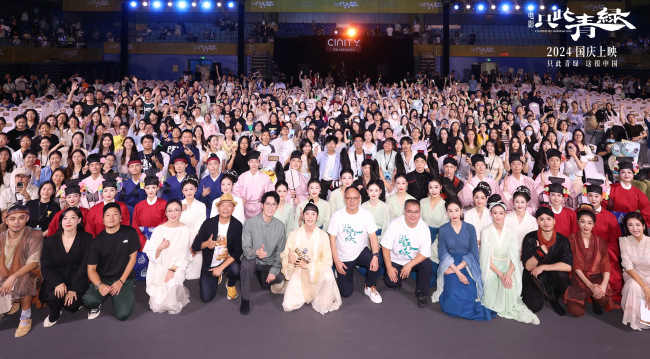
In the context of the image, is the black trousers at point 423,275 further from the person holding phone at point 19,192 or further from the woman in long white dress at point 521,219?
the person holding phone at point 19,192

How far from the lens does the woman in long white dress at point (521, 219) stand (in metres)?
4.84

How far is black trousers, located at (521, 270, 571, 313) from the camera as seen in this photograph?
443cm

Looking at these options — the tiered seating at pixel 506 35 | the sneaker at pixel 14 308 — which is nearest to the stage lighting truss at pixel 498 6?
the tiered seating at pixel 506 35

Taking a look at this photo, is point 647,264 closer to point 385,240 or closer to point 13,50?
point 385,240

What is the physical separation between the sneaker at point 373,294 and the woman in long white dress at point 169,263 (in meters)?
1.80

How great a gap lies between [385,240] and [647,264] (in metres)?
2.40

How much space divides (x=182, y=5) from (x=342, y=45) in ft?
23.4

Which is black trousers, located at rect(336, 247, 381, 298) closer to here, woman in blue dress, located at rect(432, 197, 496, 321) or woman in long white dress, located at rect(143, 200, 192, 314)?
woman in blue dress, located at rect(432, 197, 496, 321)

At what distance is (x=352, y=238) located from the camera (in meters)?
4.92

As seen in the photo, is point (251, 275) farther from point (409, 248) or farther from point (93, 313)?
point (409, 248)

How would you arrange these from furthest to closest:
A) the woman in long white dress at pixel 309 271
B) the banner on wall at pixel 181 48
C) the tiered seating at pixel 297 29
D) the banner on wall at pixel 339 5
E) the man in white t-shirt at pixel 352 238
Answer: the tiered seating at pixel 297 29
the banner on wall at pixel 181 48
the banner on wall at pixel 339 5
the man in white t-shirt at pixel 352 238
the woman in long white dress at pixel 309 271

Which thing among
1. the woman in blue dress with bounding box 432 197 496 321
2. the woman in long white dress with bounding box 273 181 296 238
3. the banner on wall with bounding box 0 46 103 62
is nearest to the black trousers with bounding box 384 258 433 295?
the woman in blue dress with bounding box 432 197 496 321

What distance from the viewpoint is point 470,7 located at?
20.7 m

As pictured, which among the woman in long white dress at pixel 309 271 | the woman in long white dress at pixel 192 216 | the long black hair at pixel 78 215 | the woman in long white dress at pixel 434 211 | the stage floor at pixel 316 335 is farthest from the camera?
the woman in long white dress at pixel 434 211
